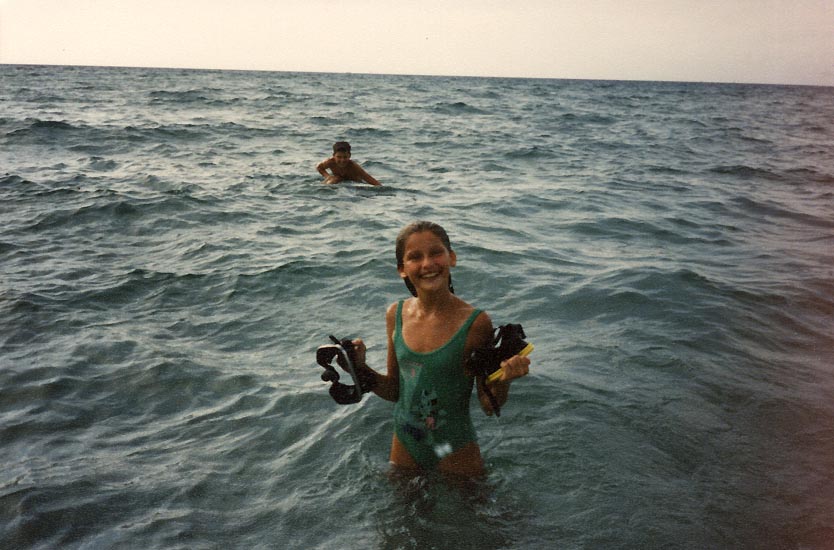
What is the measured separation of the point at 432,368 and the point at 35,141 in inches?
685

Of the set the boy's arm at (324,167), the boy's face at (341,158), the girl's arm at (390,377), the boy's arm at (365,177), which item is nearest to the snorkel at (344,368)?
the girl's arm at (390,377)

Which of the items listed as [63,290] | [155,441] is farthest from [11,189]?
[155,441]

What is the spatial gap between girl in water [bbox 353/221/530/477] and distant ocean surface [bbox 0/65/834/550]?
0.25m

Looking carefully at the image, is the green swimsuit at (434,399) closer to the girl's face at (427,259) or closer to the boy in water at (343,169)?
the girl's face at (427,259)

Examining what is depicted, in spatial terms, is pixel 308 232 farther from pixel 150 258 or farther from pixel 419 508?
pixel 419 508

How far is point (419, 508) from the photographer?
3.28 metres

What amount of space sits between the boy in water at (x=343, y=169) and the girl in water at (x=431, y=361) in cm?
908

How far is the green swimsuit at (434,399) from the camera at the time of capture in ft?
9.82

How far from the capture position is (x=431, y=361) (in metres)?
3.01

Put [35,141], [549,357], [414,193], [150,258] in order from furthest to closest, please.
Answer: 1. [35,141]
2. [414,193]
3. [150,258]
4. [549,357]

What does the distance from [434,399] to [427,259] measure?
0.71 meters

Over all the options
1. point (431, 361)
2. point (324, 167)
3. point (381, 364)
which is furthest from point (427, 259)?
point (324, 167)

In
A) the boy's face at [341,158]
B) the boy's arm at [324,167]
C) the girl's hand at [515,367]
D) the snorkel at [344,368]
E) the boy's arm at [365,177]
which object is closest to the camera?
the girl's hand at [515,367]

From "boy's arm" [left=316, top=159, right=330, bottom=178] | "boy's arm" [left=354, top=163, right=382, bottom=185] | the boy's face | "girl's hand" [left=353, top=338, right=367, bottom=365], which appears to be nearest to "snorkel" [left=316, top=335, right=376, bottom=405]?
"girl's hand" [left=353, top=338, right=367, bottom=365]
